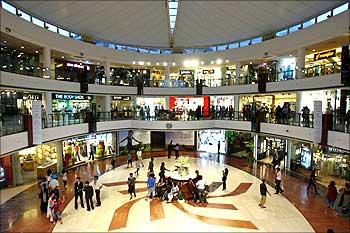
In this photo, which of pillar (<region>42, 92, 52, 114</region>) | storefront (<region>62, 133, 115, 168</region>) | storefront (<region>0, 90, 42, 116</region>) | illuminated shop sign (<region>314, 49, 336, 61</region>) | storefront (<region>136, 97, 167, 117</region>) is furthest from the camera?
storefront (<region>136, 97, 167, 117</region>)

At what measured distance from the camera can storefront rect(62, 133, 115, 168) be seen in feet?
64.4

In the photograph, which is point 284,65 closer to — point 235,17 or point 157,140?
point 235,17

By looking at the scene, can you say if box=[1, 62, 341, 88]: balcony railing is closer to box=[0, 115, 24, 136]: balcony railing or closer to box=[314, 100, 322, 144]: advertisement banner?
box=[314, 100, 322, 144]: advertisement banner

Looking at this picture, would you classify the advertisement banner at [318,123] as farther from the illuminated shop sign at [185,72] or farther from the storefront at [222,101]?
the illuminated shop sign at [185,72]

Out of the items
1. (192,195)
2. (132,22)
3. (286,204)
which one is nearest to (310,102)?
(286,204)

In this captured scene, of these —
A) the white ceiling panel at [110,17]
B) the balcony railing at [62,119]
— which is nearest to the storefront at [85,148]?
the balcony railing at [62,119]

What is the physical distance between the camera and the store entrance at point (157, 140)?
1059 inches

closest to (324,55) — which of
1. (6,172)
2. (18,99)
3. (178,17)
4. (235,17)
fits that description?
(235,17)

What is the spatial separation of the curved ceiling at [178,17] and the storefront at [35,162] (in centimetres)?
917

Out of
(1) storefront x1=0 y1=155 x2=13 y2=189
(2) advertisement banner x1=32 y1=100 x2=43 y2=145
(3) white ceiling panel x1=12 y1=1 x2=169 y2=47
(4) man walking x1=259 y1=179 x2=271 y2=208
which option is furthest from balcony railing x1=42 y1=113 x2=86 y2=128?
(4) man walking x1=259 y1=179 x2=271 y2=208

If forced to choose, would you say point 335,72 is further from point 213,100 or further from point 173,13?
point 213,100

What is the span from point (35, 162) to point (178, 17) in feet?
48.7

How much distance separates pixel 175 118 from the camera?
22.9 metres

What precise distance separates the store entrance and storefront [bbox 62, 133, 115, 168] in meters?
4.73
